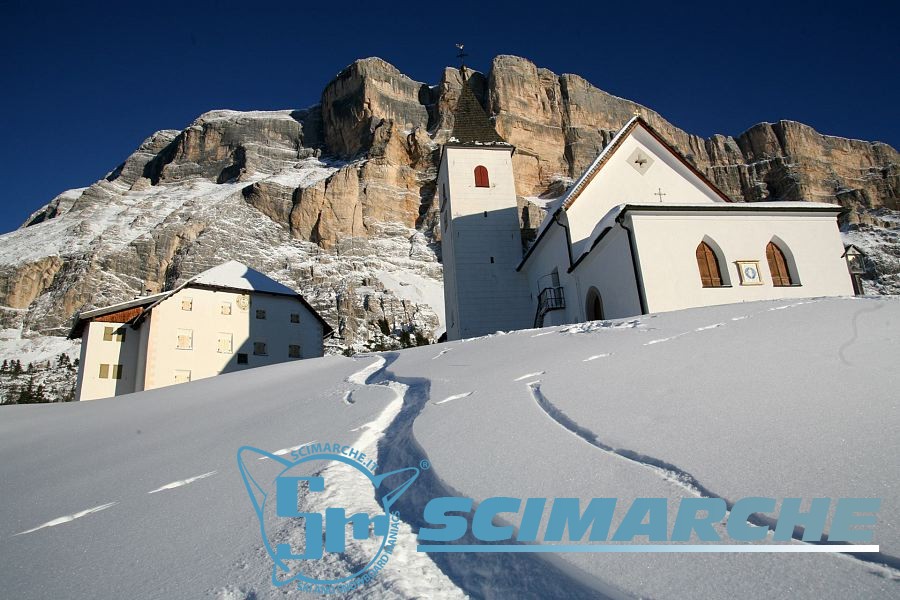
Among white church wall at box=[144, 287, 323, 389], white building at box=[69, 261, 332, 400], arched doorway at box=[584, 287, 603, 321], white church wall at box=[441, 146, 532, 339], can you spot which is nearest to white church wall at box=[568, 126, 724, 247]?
arched doorway at box=[584, 287, 603, 321]

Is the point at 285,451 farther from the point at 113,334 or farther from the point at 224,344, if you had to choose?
the point at 113,334

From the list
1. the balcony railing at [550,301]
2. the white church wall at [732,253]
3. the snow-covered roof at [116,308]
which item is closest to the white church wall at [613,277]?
the white church wall at [732,253]

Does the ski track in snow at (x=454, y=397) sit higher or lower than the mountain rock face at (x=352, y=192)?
lower

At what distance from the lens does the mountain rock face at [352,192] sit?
3002 inches

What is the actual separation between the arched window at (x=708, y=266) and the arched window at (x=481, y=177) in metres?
13.4

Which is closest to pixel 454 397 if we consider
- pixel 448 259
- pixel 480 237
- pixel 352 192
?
pixel 480 237

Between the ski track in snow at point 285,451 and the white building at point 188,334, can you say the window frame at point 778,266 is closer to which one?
the ski track in snow at point 285,451

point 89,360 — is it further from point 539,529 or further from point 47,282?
point 47,282

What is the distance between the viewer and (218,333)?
28984mm

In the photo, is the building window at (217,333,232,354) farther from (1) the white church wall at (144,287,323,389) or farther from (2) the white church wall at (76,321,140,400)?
(2) the white church wall at (76,321,140,400)

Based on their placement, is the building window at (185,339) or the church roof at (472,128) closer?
the building window at (185,339)

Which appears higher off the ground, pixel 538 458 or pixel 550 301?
pixel 550 301

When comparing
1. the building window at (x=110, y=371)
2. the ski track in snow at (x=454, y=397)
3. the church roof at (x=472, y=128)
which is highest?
the church roof at (x=472, y=128)

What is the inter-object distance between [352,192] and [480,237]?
218 feet
